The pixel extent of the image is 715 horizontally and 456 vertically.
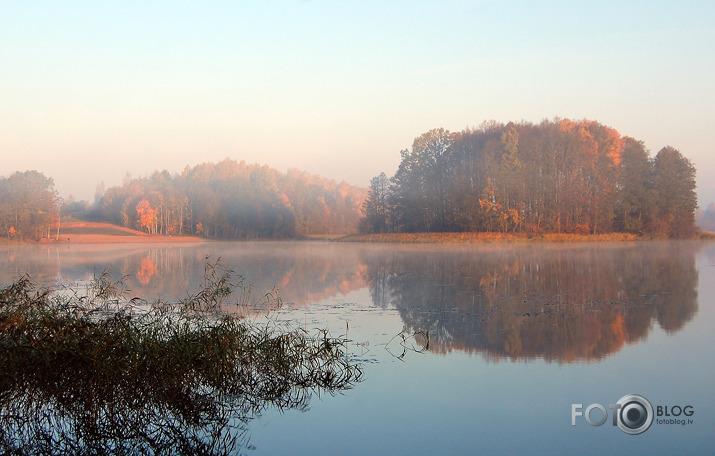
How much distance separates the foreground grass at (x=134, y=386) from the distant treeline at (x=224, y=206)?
7388 cm

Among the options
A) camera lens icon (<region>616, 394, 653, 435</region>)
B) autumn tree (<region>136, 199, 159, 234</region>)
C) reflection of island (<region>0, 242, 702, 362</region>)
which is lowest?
camera lens icon (<region>616, 394, 653, 435</region>)

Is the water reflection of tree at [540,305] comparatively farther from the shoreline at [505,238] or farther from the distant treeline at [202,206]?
the distant treeline at [202,206]

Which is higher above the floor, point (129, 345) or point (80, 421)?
point (129, 345)

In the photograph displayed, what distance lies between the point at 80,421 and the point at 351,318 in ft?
20.2

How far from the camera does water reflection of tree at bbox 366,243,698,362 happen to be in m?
8.32

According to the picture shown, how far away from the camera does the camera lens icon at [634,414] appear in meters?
5.11

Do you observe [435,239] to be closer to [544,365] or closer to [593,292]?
[593,292]

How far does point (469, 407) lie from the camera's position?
5.61m

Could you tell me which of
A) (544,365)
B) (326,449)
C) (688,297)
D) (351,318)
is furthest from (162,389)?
(688,297)

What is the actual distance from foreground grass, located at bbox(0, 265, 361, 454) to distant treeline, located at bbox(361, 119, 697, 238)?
48.1 metres

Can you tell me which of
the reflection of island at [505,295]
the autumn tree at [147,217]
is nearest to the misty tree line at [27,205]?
the autumn tree at [147,217]

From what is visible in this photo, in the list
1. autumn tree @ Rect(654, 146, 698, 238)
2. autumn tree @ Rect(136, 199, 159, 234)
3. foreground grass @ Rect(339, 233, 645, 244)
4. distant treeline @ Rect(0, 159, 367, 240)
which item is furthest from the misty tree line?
autumn tree @ Rect(654, 146, 698, 238)

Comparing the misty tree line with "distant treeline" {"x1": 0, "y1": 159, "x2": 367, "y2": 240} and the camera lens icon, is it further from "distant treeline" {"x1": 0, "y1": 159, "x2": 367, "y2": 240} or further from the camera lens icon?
the camera lens icon

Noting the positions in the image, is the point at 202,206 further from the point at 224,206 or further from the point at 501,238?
the point at 501,238
